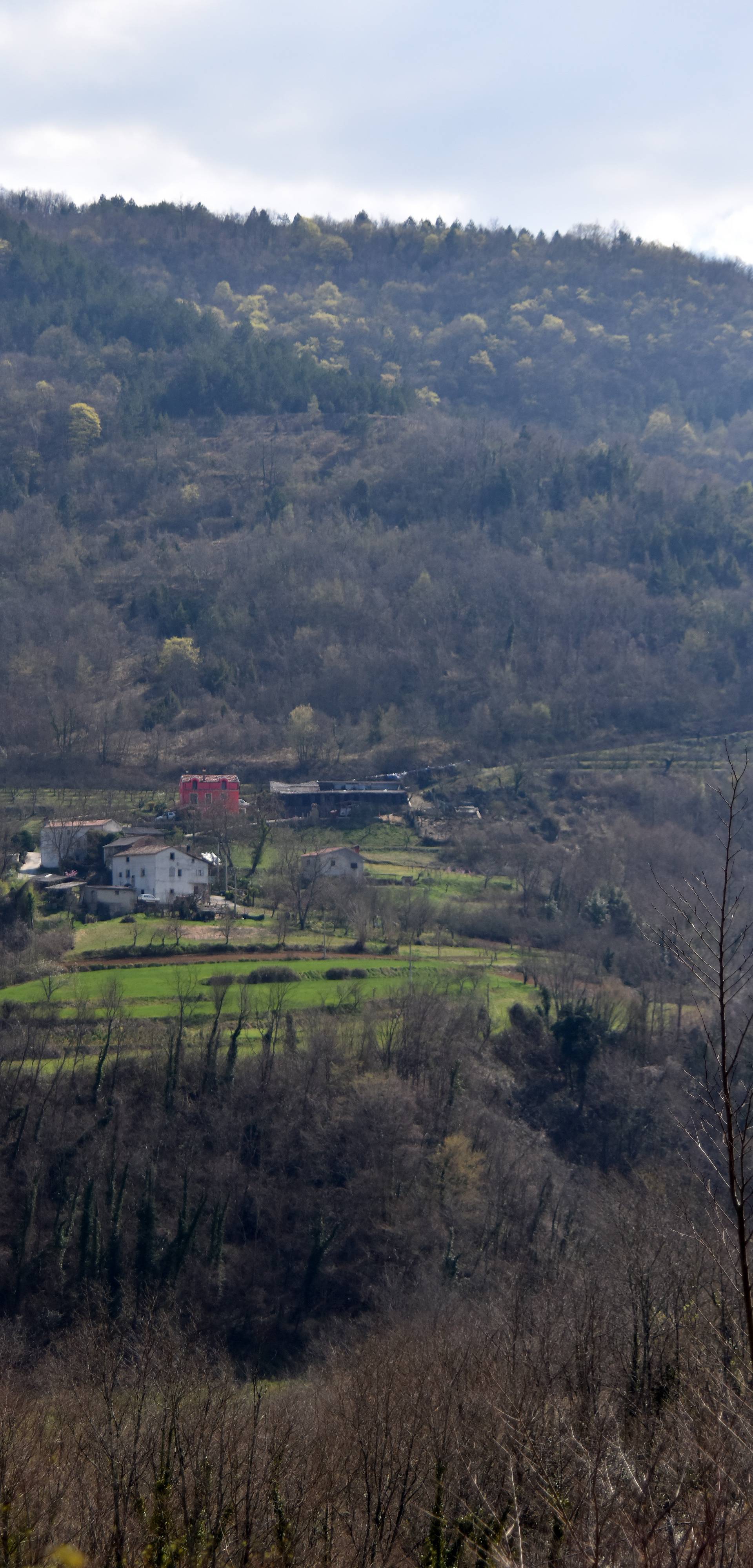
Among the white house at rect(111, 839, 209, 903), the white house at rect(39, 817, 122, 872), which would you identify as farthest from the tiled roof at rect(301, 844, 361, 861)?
the white house at rect(39, 817, 122, 872)

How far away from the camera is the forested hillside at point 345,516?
78250 millimetres

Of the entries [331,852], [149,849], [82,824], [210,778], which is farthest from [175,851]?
[210,778]

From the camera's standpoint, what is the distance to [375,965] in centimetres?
4216

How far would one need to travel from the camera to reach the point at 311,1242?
3159cm

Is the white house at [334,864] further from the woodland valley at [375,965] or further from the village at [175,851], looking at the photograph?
the woodland valley at [375,965]

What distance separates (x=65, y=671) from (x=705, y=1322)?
66355mm

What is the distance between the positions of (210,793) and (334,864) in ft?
33.7

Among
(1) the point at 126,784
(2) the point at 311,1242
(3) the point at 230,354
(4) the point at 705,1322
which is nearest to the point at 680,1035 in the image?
(2) the point at 311,1242

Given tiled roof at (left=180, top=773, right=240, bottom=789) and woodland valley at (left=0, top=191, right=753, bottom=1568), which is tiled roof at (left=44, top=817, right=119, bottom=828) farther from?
tiled roof at (left=180, top=773, right=240, bottom=789)

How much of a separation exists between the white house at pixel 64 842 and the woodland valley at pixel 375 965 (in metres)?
1.29

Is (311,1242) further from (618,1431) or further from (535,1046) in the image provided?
(618,1431)

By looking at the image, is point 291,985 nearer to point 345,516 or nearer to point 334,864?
point 334,864

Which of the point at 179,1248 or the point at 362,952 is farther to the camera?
the point at 362,952

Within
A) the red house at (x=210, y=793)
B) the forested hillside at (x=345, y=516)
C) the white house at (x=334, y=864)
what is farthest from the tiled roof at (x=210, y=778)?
the white house at (x=334, y=864)
